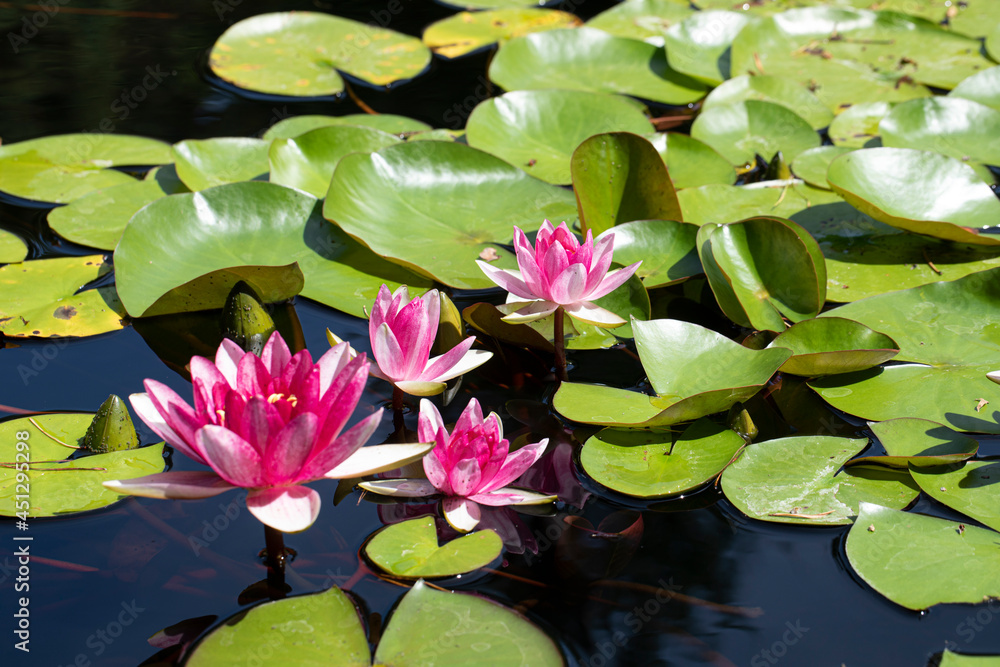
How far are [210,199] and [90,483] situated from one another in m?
1.12

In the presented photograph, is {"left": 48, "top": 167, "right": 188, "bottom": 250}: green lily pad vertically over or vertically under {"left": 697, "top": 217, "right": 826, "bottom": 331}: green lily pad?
under

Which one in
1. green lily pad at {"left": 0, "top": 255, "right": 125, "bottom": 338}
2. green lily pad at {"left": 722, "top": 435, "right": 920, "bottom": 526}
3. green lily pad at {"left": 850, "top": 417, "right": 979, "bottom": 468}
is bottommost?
green lily pad at {"left": 0, "top": 255, "right": 125, "bottom": 338}

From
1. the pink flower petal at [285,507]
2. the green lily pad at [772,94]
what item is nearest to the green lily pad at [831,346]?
the pink flower petal at [285,507]

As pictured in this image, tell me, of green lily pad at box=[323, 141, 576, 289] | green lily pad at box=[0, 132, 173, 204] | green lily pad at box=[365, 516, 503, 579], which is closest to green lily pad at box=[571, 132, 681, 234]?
green lily pad at box=[323, 141, 576, 289]

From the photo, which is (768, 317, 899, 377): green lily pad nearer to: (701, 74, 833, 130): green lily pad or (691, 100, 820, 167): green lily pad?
(691, 100, 820, 167): green lily pad

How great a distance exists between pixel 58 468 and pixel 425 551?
2.88ft

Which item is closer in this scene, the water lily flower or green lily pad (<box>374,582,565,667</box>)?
green lily pad (<box>374,582,565,667</box>)

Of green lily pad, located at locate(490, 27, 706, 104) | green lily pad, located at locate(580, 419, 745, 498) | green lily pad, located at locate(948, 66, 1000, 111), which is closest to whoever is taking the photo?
green lily pad, located at locate(580, 419, 745, 498)

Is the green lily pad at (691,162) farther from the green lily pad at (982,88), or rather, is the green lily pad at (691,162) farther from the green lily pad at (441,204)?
the green lily pad at (982,88)

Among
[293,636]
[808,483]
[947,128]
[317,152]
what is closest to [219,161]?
[317,152]

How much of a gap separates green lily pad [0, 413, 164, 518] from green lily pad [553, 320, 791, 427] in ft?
3.40

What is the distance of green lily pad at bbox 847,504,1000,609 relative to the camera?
4.82 ft

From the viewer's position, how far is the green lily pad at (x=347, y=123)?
3213mm

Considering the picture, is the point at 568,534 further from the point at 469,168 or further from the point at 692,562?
the point at 469,168
